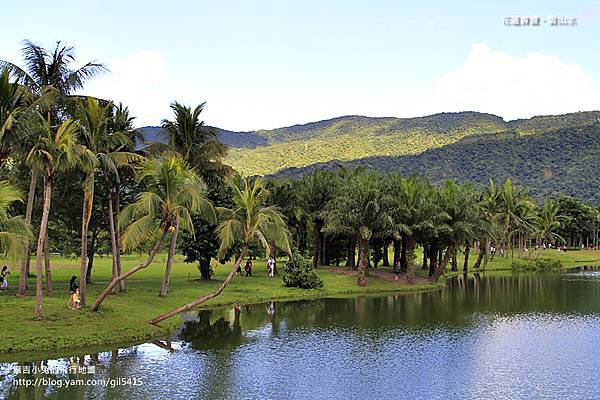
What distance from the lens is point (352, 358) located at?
32.5 m

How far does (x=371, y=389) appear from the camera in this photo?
87.3 ft

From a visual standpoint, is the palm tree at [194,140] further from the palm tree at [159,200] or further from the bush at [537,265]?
the bush at [537,265]

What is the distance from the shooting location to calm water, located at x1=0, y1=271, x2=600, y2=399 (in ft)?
85.4

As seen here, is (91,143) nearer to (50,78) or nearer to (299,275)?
(50,78)

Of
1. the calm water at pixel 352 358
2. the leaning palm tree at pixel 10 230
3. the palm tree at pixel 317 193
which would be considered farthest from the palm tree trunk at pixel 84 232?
the palm tree at pixel 317 193

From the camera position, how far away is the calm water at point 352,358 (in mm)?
26031

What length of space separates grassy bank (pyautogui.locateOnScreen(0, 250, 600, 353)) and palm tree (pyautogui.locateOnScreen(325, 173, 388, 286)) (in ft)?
17.0

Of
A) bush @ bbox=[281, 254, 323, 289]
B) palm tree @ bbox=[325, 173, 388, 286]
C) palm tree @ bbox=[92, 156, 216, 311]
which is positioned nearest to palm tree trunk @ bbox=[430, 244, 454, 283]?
palm tree @ bbox=[325, 173, 388, 286]

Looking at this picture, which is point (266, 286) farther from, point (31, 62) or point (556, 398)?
point (556, 398)

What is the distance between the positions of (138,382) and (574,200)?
132m

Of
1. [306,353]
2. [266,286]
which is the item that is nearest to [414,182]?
[266,286]

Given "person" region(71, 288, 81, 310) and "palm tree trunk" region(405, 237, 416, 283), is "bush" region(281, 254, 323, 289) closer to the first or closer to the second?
"palm tree trunk" region(405, 237, 416, 283)

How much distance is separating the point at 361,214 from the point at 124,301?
2699cm

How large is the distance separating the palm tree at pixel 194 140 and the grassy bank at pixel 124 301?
34.1ft
